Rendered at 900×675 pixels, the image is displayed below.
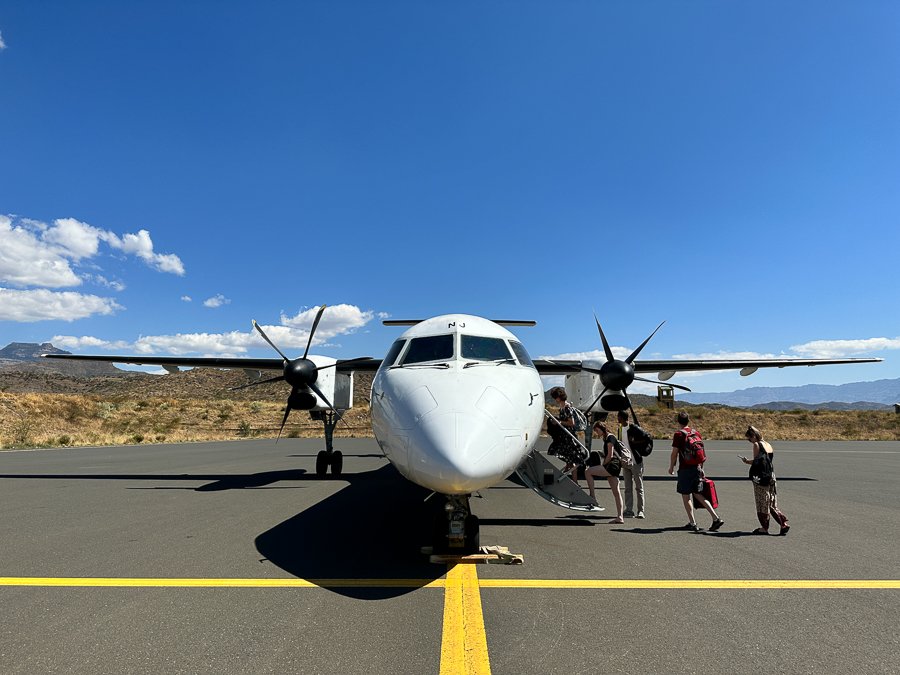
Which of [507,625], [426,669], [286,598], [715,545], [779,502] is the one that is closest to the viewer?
[426,669]

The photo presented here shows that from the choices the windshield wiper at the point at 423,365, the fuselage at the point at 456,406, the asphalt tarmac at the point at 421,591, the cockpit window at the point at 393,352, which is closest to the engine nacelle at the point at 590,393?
the asphalt tarmac at the point at 421,591

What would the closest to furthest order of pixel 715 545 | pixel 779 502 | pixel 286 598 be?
pixel 286 598 < pixel 715 545 < pixel 779 502

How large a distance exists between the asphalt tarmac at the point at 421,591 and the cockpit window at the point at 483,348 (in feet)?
8.04

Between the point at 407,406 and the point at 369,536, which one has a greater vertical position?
the point at 407,406

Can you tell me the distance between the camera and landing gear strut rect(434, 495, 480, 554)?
5457mm

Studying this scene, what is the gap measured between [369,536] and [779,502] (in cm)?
850

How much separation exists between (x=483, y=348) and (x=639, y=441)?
3.38m

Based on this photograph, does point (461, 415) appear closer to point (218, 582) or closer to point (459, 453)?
point (459, 453)

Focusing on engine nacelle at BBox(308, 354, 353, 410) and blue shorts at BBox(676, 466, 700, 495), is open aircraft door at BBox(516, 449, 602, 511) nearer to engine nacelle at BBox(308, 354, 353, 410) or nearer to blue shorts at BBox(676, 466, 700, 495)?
blue shorts at BBox(676, 466, 700, 495)

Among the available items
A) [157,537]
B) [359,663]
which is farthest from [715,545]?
[157,537]

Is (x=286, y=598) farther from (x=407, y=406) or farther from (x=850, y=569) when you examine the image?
(x=850, y=569)

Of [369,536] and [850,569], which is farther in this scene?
[369,536]

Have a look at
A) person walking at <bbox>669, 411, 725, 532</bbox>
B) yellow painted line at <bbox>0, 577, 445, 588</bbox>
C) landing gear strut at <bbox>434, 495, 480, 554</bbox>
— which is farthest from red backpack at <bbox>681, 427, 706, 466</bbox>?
yellow painted line at <bbox>0, 577, 445, 588</bbox>

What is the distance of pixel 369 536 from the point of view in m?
6.69
